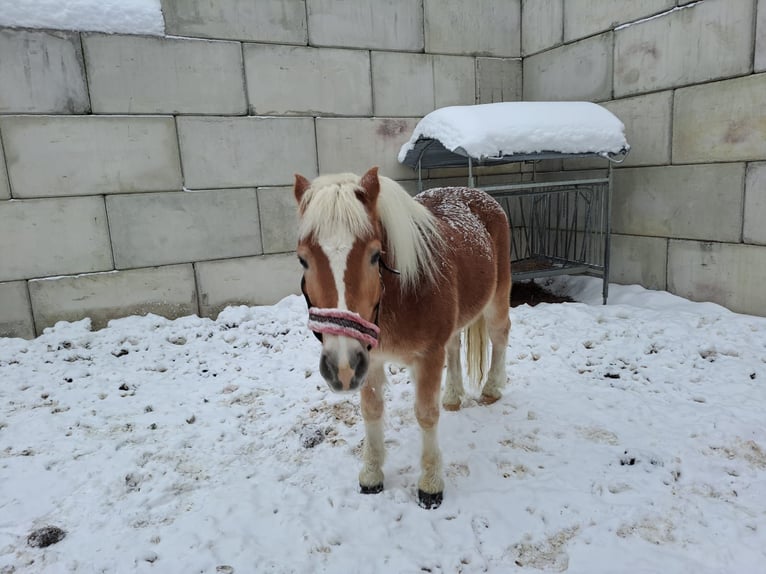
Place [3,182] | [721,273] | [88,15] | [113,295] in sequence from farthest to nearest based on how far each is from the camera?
1. [113,295]
2. [721,273]
3. [88,15]
4. [3,182]

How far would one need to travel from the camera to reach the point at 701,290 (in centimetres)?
491

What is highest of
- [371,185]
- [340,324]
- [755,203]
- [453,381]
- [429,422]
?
[371,185]

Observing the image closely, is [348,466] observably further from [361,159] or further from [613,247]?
[613,247]

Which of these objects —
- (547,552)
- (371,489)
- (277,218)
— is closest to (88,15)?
(277,218)

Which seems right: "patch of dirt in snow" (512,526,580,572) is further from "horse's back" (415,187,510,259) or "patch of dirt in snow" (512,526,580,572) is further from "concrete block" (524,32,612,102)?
"concrete block" (524,32,612,102)

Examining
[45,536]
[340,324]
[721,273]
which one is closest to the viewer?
[340,324]

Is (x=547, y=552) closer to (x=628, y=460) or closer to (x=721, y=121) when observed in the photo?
(x=628, y=460)

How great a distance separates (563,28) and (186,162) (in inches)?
202

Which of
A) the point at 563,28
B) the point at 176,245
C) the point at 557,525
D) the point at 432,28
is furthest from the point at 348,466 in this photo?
the point at 563,28

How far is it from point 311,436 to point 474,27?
577 centimetres

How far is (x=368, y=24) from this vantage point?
18.1ft

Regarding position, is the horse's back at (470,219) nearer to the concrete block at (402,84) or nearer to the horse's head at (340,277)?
the horse's head at (340,277)

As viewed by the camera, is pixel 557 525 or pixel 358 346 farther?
pixel 557 525

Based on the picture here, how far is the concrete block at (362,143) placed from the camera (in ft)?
18.0
